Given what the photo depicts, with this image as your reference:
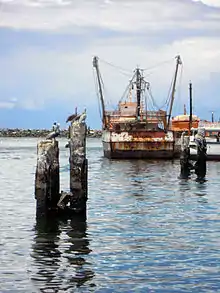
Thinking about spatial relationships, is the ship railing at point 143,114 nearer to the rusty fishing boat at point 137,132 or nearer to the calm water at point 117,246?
the rusty fishing boat at point 137,132

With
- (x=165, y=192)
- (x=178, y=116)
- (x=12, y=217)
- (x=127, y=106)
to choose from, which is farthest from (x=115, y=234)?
(x=178, y=116)

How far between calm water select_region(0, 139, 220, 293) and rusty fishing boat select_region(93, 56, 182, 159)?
1533 inches

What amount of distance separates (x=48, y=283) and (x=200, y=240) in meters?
7.55

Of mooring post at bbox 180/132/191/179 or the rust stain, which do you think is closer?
mooring post at bbox 180/132/191/179

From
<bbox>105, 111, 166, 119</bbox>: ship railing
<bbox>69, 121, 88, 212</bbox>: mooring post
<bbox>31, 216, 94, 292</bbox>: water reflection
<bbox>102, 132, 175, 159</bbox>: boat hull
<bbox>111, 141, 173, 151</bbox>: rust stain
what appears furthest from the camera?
<bbox>105, 111, 166, 119</bbox>: ship railing

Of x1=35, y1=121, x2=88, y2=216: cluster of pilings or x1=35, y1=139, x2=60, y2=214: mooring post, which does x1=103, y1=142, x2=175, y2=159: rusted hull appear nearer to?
x1=35, y1=121, x2=88, y2=216: cluster of pilings

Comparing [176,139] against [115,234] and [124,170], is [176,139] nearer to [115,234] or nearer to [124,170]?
[124,170]

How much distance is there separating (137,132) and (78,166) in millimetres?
51767

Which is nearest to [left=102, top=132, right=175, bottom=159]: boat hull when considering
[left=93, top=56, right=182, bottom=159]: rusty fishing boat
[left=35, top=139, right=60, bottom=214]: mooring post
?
[left=93, top=56, right=182, bottom=159]: rusty fishing boat

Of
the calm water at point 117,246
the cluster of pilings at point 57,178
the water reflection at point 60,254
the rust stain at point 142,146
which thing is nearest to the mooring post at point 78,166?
the cluster of pilings at point 57,178

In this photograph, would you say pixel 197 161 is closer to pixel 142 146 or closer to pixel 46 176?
pixel 142 146

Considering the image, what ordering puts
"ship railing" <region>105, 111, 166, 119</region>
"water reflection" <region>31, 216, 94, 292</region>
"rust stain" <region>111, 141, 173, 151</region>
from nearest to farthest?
"water reflection" <region>31, 216, 94, 292</region> → "rust stain" <region>111, 141, 173, 151</region> → "ship railing" <region>105, 111, 166, 119</region>

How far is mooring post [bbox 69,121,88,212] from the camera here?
94.5 feet

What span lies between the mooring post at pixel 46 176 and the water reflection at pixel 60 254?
25.1 inches
